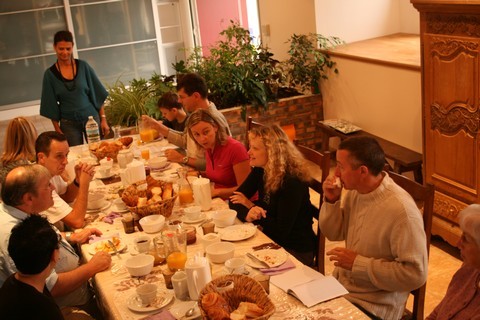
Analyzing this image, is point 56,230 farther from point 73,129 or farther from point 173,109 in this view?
point 73,129

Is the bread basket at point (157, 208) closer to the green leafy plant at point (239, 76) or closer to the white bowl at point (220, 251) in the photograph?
the white bowl at point (220, 251)

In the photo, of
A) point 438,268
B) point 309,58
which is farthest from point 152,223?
point 309,58

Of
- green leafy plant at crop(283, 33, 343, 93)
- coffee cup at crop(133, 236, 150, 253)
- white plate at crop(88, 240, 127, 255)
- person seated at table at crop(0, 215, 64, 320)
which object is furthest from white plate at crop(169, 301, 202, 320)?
green leafy plant at crop(283, 33, 343, 93)

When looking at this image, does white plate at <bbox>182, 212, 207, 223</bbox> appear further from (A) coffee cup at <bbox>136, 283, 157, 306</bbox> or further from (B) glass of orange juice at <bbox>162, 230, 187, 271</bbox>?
(A) coffee cup at <bbox>136, 283, 157, 306</bbox>

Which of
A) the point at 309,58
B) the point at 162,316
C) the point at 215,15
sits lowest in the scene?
the point at 162,316

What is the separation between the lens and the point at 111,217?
320cm

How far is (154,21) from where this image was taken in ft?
32.9

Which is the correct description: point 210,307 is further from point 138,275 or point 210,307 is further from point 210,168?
point 210,168

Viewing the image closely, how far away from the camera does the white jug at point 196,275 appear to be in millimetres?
2217

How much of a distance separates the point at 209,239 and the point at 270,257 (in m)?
0.32

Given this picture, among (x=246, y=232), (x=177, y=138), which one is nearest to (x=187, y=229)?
(x=246, y=232)

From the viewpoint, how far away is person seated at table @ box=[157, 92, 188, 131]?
4.49 metres

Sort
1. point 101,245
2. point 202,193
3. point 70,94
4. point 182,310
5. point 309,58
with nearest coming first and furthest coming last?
point 182,310, point 101,245, point 202,193, point 70,94, point 309,58

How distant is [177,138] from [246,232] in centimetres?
180
